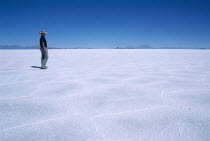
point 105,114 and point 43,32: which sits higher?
point 43,32

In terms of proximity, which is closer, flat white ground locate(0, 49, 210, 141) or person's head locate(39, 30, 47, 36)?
flat white ground locate(0, 49, 210, 141)

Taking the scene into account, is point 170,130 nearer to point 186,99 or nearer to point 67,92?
point 186,99

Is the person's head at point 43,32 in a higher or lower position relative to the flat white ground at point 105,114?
higher

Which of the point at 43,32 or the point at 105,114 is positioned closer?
the point at 105,114

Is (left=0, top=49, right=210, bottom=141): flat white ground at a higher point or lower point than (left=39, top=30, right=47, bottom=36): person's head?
lower

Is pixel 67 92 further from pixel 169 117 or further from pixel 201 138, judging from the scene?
pixel 201 138

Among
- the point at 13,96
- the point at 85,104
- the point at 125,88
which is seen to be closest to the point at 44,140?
the point at 85,104

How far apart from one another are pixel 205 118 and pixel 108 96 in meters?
1.18

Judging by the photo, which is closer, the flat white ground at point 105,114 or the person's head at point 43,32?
the flat white ground at point 105,114

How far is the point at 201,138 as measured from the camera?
1363 mm

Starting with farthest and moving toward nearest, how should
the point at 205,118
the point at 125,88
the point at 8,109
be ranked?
the point at 125,88
the point at 8,109
the point at 205,118

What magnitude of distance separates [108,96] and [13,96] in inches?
53.3

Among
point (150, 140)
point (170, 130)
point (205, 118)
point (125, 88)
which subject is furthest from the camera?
point (125, 88)

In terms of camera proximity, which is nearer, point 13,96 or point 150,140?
point 150,140
